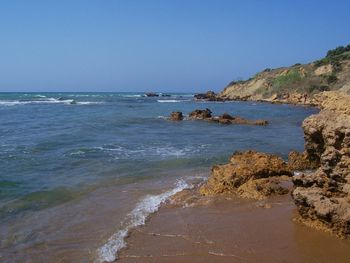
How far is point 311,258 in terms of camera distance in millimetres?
6207

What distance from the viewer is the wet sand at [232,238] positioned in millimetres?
6379

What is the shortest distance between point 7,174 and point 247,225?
25.5ft

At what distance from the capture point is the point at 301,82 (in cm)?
6650

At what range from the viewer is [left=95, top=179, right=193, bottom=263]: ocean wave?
6.82 m

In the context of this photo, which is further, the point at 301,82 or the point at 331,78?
the point at 301,82

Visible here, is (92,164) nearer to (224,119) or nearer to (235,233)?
(235,233)

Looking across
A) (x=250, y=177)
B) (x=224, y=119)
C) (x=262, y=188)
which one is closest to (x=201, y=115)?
(x=224, y=119)

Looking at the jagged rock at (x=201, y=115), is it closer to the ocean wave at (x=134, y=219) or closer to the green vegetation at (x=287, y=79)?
the ocean wave at (x=134, y=219)

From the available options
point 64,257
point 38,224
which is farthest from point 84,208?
point 64,257

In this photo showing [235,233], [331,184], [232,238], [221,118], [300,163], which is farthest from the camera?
[221,118]

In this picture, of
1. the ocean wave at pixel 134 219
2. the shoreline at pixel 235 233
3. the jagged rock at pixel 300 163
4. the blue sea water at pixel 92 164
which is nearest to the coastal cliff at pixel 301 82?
the blue sea water at pixel 92 164

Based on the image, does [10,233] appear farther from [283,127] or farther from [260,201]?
[283,127]

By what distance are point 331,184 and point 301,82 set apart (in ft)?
202

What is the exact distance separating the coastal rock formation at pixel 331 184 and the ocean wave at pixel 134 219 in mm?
2847
